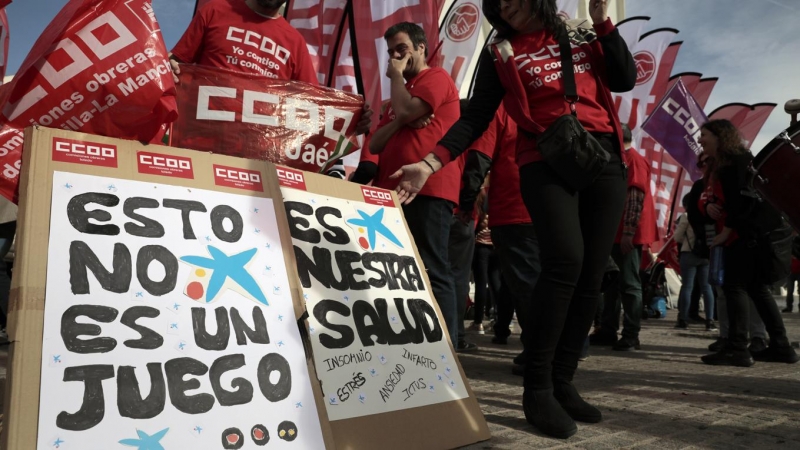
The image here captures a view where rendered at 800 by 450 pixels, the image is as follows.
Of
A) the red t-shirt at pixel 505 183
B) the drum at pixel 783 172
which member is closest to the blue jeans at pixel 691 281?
the red t-shirt at pixel 505 183

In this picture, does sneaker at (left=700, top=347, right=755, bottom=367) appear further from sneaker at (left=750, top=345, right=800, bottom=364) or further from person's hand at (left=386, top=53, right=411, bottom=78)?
person's hand at (left=386, top=53, right=411, bottom=78)

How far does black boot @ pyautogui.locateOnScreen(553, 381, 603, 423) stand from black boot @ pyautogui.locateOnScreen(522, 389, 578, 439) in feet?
0.51

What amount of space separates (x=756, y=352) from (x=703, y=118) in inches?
214

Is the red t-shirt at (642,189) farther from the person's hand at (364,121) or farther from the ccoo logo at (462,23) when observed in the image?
the ccoo logo at (462,23)

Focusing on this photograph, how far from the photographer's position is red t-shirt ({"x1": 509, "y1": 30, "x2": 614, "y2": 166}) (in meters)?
2.41

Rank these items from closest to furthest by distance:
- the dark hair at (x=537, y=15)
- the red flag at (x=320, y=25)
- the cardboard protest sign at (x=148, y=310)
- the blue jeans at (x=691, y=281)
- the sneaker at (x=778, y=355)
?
1. the cardboard protest sign at (x=148, y=310)
2. the dark hair at (x=537, y=15)
3. the sneaker at (x=778, y=355)
4. the blue jeans at (x=691, y=281)
5. the red flag at (x=320, y=25)

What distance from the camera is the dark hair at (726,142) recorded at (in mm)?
4555

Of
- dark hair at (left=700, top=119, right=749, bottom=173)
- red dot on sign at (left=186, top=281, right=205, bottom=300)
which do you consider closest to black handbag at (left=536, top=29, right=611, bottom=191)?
red dot on sign at (left=186, top=281, right=205, bottom=300)

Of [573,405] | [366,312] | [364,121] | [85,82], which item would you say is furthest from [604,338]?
[85,82]

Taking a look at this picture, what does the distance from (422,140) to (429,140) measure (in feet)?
0.14

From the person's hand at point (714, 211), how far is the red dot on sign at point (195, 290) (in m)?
4.25

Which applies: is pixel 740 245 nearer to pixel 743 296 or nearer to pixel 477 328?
pixel 743 296

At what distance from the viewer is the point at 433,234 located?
3.39m

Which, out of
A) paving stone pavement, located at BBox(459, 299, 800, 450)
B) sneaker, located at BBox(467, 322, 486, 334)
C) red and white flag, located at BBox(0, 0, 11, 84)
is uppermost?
red and white flag, located at BBox(0, 0, 11, 84)
